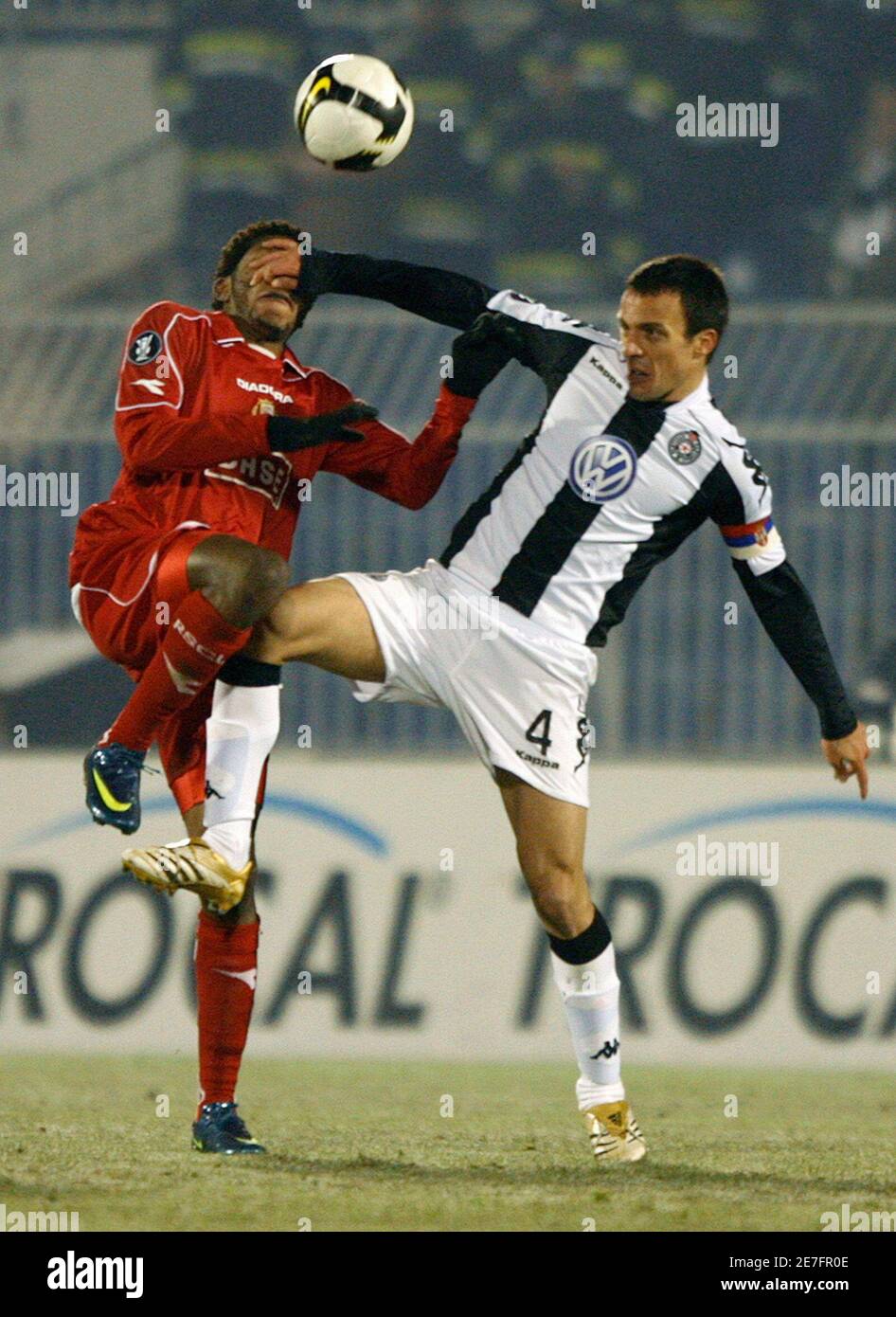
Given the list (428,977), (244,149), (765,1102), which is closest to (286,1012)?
(428,977)

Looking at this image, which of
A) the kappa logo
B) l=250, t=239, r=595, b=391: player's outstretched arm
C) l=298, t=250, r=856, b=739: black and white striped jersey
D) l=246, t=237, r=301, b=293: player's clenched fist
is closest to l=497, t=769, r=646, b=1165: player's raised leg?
the kappa logo

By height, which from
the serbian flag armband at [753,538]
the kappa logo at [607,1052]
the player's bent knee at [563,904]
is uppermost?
the serbian flag armband at [753,538]

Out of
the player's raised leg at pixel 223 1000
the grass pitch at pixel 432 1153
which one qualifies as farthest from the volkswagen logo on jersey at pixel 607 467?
the grass pitch at pixel 432 1153

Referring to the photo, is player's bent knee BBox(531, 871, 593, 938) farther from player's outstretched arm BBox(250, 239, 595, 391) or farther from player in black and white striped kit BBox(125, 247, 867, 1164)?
player's outstretched arm BBox(250, 239, 595, 391)

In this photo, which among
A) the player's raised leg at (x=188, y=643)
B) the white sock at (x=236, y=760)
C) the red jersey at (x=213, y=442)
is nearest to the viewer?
the player's raised leg at (x=188, y=643)

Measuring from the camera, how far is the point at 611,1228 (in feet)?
13.8

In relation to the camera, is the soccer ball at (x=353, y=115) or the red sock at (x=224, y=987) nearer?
the red sock at (x=224, y=987)

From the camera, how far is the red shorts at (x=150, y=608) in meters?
5.09

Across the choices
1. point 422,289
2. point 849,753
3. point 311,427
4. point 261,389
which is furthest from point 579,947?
point 422,289

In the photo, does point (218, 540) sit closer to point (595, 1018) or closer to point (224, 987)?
point (224, 987)

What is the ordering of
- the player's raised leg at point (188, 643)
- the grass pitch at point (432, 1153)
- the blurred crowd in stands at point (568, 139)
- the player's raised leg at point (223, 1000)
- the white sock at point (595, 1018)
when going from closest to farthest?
the grass pitch at point (432, 1153) → the player's raised leg at point (188, 643) → the player's raised leg at point (223, 1000) → the white sock at point (595, 1018) → the blurred crowd in stands at point (568, 139)

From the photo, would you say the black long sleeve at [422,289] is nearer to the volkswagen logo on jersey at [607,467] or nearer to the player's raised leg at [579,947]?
the volkswagen logo on jersey at [607,467]

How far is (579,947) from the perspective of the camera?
5363mm

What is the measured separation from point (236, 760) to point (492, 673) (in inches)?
28.4
